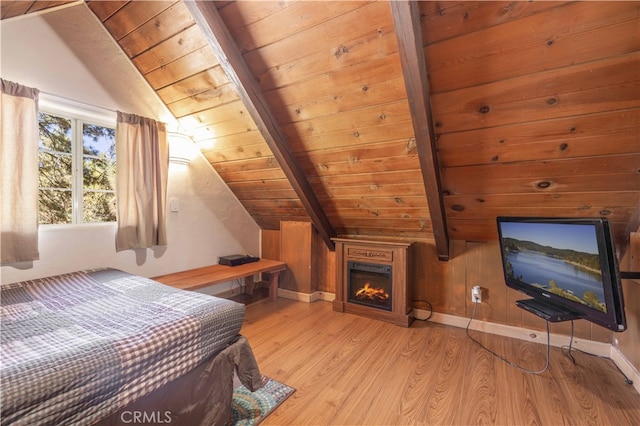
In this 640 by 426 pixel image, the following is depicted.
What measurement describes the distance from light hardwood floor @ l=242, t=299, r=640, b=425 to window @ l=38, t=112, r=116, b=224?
5.85 feet

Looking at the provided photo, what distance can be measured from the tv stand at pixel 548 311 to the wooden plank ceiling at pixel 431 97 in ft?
2.30

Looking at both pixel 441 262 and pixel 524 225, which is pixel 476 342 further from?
pixel 524 225

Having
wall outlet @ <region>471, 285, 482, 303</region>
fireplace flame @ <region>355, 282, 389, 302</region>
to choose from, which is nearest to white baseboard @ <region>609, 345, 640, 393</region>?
wall outlet @ <region>471, 285, 482, 303</region>

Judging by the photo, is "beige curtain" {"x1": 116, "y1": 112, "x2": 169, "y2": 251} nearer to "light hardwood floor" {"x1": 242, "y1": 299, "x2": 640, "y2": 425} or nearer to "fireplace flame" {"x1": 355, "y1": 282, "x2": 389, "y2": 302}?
"light hardwood floor" {"x1": 242, "y1": 299, "x2": 640, "y2": 425}

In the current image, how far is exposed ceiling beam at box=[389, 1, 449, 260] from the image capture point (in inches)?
53.0

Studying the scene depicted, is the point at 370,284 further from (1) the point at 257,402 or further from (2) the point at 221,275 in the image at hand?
(1) the point at 257,402

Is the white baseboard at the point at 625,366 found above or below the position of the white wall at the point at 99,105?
below

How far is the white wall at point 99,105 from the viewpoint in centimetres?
196

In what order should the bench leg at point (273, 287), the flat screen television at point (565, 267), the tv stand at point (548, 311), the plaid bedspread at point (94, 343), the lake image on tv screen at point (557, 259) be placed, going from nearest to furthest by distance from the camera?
the plaid bedspread at point (94, 343) < the flat screen television at point (565, 267) < the lake image on tv screen at point (557, 259) < the tv stand at point (548, 311) < the bench leg at point (273, 287)

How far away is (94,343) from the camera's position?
1.13 metres

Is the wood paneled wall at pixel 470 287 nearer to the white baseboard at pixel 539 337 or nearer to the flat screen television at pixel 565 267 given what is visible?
the white baseboard at pixel 539 337

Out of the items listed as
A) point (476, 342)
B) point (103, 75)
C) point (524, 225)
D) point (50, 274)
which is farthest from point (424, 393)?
point (103, 75)

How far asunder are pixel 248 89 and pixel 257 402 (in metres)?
2.08

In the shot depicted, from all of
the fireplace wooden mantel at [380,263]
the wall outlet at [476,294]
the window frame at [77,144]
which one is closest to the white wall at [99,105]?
the window frame at [77,144]
